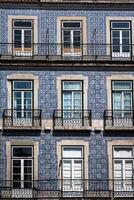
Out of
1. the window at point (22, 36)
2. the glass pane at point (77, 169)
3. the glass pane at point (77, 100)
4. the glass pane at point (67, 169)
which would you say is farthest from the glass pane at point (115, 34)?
the glass pane at point (67, 169)

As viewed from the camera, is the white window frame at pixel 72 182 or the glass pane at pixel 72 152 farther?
the glass pane at pixel 72 152

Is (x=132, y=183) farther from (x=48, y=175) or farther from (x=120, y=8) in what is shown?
(x=120, y=8)

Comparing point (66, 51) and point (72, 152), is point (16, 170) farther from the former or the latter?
point (66, 51)

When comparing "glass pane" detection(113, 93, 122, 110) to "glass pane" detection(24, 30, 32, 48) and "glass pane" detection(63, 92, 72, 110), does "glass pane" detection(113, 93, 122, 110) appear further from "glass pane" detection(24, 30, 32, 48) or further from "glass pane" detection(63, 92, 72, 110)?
"glass pane" detection(24, 30, 32, 48)

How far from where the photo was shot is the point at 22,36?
1266 inches

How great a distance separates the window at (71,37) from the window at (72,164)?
3.92m

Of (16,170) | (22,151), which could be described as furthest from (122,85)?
(16,170)

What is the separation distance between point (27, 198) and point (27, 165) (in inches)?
53.0

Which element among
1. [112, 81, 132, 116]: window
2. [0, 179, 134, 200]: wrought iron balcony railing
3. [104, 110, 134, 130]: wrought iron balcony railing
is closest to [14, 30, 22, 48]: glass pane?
[112, 81, 132, 116]: window

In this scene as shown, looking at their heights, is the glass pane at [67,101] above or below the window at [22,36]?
below

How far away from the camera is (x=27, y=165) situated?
→ 1226 inches

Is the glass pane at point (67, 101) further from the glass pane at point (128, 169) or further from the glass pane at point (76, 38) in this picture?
the glass pane at point (128, 169)

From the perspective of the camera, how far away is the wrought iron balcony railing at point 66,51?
3183 centimetres

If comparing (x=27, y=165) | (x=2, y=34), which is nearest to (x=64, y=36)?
(x=2, y=34)
